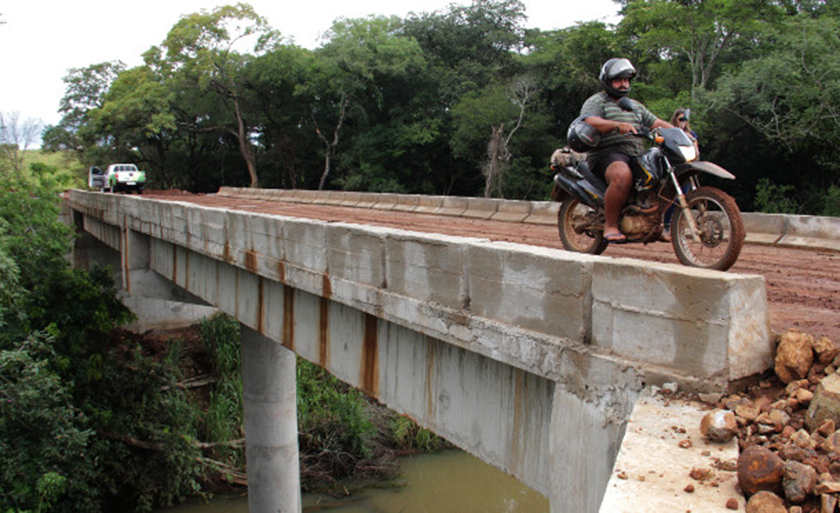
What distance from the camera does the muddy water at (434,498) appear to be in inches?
631

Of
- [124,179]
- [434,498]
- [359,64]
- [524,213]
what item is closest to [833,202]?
[524,213]

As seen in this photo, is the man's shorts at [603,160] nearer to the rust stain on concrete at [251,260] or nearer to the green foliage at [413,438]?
the rust stain on concrete at [251,260]

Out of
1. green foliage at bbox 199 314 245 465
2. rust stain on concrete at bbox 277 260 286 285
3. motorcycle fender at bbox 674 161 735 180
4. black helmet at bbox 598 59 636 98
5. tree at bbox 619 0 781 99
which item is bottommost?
green foliage at bbox 199 314 245 465

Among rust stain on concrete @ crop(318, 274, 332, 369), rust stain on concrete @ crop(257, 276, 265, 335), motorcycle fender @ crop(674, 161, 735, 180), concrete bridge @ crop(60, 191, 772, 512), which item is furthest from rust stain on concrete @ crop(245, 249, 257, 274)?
motorcycle fender @ crop(674, 161, 735, 180)

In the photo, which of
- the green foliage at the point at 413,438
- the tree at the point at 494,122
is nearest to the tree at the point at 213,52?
the tree at the point at 494,122

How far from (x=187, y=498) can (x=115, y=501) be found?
5.43 ft

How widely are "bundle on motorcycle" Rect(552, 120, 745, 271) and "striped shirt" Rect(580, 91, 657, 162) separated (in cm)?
12

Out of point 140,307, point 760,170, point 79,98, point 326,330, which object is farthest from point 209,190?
point 326,330

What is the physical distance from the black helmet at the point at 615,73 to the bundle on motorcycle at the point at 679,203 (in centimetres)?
47

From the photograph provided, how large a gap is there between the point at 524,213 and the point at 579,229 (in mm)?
7349

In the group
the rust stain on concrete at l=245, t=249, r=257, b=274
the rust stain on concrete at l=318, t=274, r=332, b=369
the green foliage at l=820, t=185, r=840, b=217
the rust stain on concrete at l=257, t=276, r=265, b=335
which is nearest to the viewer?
the rust stain on concrete at l=318, t=274, r=332, b=369

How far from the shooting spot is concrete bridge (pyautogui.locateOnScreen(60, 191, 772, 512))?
9.48ft

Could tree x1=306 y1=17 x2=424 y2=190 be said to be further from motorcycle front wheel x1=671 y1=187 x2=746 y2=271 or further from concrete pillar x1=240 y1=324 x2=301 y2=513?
motorcycle front wheel x1=671 y1=187 x2=746 y2=271

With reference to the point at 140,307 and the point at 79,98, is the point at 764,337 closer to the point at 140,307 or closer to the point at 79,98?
the point at 140,307
